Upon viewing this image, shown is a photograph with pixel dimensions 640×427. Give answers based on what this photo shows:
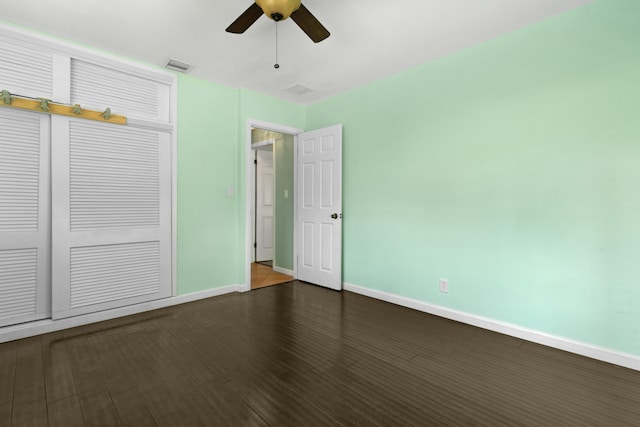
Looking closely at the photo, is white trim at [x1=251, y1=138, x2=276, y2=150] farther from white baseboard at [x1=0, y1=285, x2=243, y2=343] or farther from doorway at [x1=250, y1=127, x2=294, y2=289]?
white baseboard at [x1=0, y1=285, x2=243, y2=343]

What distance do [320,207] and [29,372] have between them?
3156 mm

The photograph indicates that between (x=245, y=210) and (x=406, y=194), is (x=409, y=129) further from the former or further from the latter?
(x=245, y=210)

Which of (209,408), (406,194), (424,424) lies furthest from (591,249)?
(209,408)

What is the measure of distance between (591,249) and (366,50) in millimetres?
2529

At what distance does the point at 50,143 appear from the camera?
109 inches

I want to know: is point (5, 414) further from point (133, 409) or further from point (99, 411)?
point (133, 409)

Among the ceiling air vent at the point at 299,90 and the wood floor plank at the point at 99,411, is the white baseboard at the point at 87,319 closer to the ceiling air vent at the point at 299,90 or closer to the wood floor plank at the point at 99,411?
the wood floor plank at the point at 99,411

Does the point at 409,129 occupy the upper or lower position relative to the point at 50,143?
upper

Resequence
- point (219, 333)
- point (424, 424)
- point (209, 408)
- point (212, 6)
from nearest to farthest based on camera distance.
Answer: point (424, 424)
point (209, 408)
point (212, 6)
point (219, 333)

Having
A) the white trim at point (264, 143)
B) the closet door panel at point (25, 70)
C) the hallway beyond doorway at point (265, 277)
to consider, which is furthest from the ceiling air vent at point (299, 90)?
the hallway beyond doorway at point (265, 277)

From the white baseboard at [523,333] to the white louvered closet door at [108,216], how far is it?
2624 mm

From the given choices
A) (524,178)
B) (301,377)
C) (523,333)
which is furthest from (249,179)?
(523,333)

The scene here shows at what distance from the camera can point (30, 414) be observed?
168cm

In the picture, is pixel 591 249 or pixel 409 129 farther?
pixel 409 129
